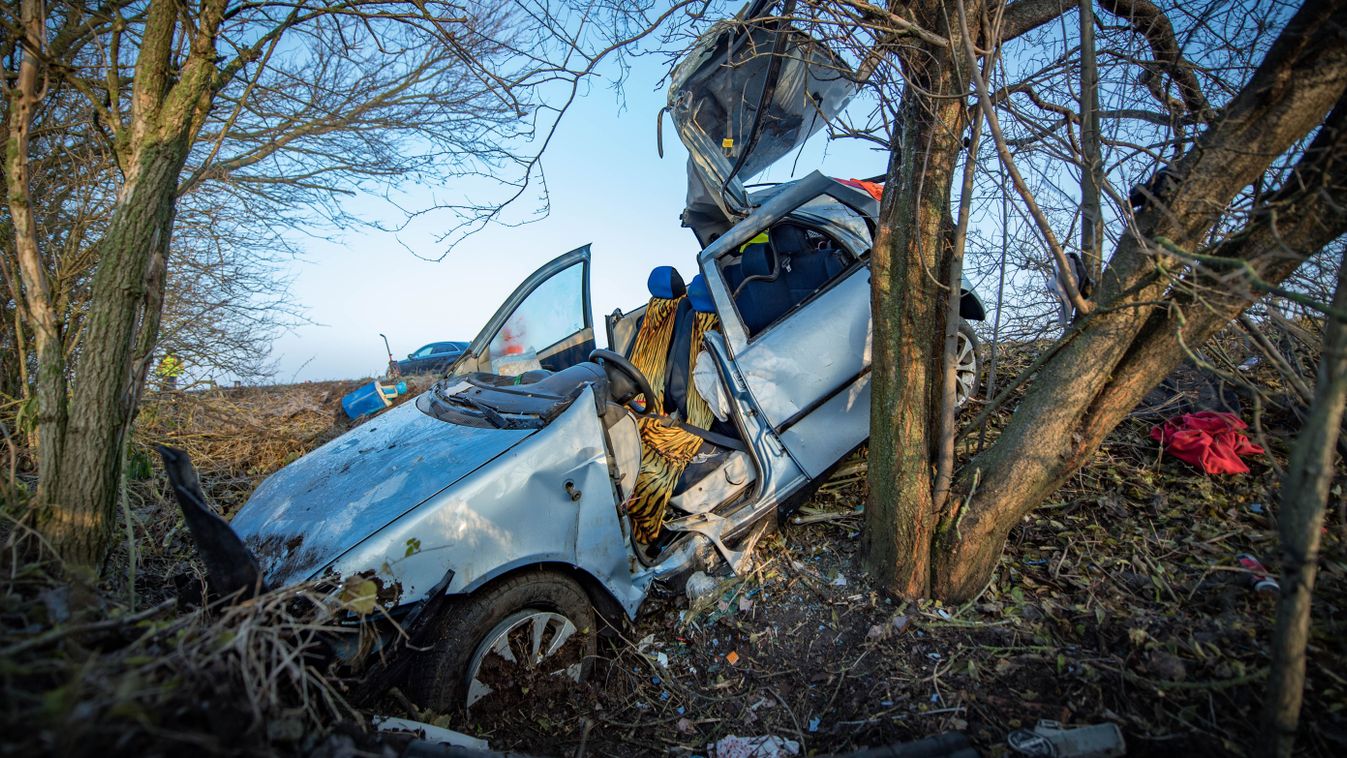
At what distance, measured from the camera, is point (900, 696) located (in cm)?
250

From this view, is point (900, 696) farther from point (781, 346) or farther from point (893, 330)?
point (781, 346)

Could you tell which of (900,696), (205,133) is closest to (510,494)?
(900,696)

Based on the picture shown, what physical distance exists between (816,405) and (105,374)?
11.0 ft

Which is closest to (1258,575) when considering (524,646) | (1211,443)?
(1211,443)

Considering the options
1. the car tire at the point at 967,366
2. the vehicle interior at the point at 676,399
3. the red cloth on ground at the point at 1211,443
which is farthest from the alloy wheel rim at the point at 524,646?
the red cloth on ground at the point at 1211,443

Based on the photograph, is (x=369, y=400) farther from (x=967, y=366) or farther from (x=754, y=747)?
(x=967, y=366)

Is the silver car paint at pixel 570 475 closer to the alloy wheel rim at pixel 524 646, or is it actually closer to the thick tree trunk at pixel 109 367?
the alloy wheel rim at pixel 524 646

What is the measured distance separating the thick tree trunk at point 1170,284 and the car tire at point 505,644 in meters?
1.71

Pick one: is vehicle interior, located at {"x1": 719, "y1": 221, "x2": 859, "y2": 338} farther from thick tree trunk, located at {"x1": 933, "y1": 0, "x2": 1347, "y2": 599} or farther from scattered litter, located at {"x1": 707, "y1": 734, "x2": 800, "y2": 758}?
scattered litter, located at {"x1": 707, "y1": 734, "x2": 800, "y2": 758}

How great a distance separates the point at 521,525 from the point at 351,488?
0.82m

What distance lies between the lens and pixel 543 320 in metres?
4.08

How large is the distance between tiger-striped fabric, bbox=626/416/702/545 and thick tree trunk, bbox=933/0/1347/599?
1.41 meters

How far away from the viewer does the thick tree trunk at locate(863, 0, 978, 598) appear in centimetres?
279

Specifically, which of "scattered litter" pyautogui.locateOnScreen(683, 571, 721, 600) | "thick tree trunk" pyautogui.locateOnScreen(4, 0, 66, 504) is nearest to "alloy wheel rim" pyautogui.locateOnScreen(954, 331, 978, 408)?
"scattered litter" pyautogui.locateOnScreen(683, 571, 721, 600)
